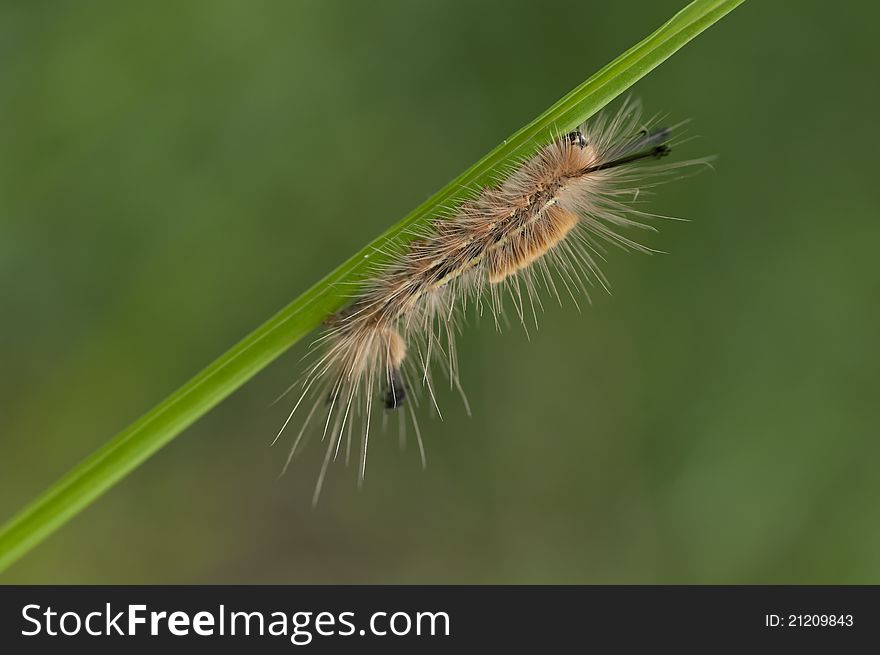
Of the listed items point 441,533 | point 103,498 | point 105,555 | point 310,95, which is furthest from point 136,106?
point 441,533

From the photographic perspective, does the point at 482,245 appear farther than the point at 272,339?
Yes

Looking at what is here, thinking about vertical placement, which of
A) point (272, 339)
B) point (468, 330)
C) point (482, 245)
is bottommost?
point (272, 339)

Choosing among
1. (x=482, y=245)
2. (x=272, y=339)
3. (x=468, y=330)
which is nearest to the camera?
(x=272, y=339)

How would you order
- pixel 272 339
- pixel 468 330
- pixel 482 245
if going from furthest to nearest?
1. pixel 468 330
2. pixel 482 245
3. pixel 272 339

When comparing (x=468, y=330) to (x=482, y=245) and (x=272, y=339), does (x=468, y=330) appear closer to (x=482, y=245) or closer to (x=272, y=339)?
(x=482, y=245)

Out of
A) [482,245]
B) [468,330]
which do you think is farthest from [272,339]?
[468,330]

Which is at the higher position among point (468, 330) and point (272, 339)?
point (468, 330)

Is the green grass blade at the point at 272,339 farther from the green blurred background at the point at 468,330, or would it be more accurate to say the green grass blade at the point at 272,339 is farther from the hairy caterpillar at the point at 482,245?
the green blurred background at the point at 468,330
